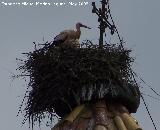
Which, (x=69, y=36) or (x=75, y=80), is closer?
(x=75, y=80)

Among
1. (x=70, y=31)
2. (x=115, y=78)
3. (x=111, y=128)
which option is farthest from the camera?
(x=70, y=31)

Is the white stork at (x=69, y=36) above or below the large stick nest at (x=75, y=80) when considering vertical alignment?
above

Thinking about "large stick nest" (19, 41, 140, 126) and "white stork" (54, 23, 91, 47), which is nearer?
"large stick nest" (19, 41, 140, 126)

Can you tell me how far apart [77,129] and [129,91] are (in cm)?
114

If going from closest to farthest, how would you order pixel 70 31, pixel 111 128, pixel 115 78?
pixel 111 128 < pixel 115 78 < pixel 70 31

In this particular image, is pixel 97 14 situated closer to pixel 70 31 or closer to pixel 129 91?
pixel 70 31

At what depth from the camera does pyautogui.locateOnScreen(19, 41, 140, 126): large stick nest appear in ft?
27.1

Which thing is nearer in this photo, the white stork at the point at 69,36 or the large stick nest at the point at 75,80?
the large stick nest at the point at 75,80

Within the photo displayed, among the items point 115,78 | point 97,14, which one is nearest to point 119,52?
point 115,78

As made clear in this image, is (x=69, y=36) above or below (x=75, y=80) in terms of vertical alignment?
above

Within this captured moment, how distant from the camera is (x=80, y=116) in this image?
8.14 m

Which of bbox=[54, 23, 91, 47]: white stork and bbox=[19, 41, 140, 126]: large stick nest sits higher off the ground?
bbox=[54, 23, 91, 47]: white stork

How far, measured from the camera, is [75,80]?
832 centimetres

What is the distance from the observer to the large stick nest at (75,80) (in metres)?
8.25
